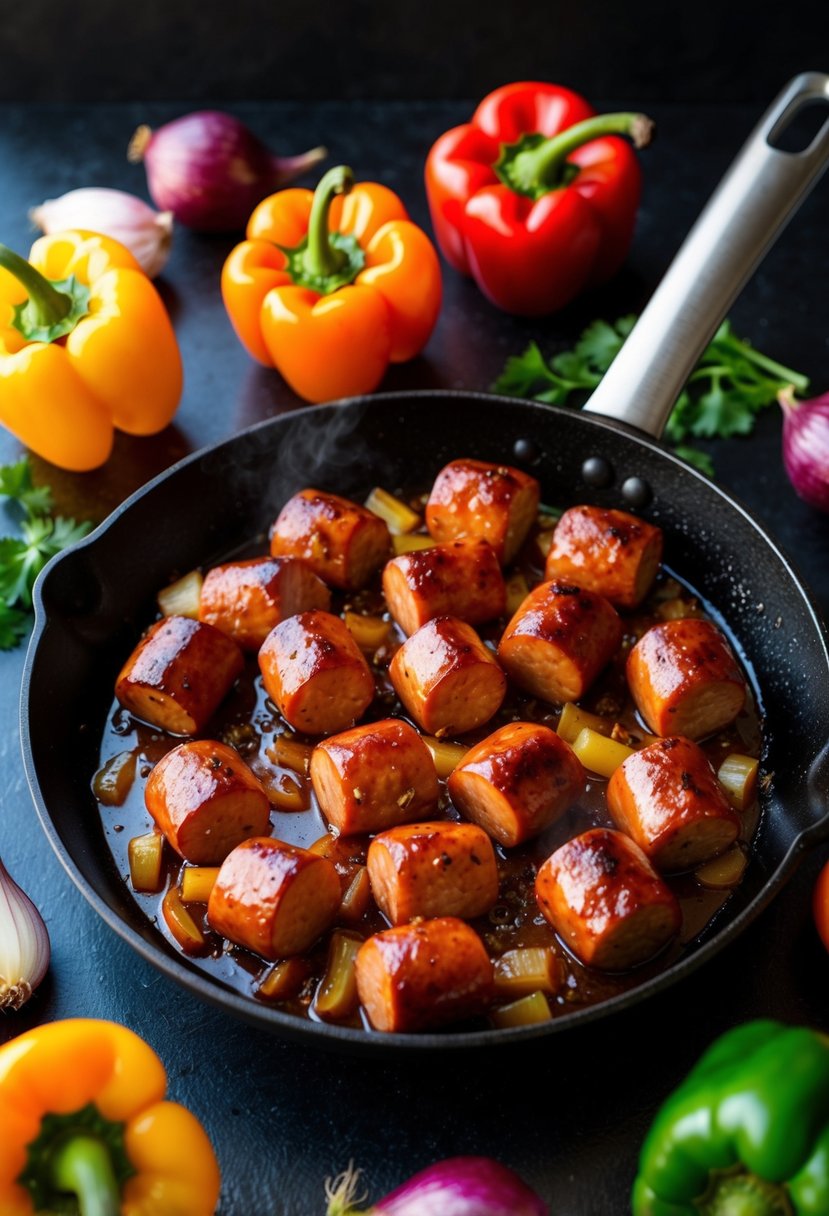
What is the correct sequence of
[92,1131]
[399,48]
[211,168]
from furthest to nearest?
[399,48] → [211,168] → [92,1131]

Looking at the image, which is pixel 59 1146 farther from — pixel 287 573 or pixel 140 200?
pixel 140 200

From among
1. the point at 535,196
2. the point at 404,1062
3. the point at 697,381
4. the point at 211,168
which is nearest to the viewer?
the point at 404,1062

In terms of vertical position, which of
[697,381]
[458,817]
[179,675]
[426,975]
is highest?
[697,381]

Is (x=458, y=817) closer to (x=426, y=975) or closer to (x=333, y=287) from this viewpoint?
(x=426, y=975)

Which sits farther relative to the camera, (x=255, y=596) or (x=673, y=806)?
(x=255, y=596)

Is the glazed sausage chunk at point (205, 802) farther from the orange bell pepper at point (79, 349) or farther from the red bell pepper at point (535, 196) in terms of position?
the red bell pepper at point (535, 196)

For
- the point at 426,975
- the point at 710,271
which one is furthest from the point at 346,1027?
the point at 710,271

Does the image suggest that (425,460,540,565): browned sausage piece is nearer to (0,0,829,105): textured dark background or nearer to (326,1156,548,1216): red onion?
(326,1156,548,1216): red onion
